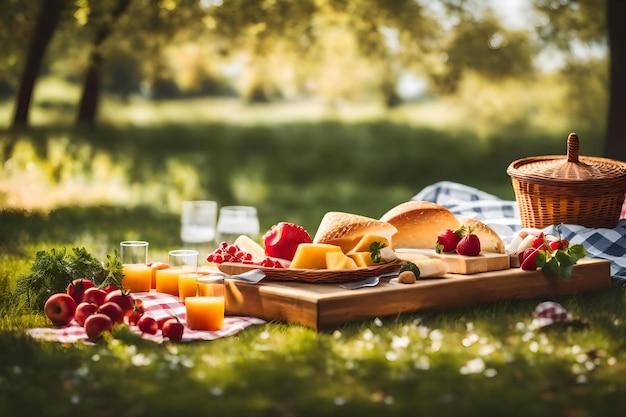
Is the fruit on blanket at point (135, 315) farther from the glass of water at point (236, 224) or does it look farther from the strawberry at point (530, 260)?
the strawberry at point (530, 260)

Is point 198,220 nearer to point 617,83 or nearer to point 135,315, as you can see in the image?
point 135,315

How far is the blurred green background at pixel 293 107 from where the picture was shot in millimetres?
11578

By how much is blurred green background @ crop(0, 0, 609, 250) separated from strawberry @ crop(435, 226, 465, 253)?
450 centimetres

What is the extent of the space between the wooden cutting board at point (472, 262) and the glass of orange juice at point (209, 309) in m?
1.07

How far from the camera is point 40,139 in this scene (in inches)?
501

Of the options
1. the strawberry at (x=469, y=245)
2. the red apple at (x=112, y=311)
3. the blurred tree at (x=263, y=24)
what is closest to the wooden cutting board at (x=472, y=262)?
the strawberry at (x=469, y=245)

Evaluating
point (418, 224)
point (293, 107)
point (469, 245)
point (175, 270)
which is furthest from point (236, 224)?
point (293, 107)

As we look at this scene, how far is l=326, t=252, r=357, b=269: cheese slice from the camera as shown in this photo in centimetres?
436

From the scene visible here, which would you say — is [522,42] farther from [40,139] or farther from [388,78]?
[40,139]

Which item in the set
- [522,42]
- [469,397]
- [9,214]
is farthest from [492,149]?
[469,397]

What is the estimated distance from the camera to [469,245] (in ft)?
15.3

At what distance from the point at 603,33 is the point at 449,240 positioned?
30.4ft

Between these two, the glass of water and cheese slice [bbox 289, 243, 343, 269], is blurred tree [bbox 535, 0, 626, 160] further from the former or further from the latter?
cheese slice [bbox 289, 243, 343, 269]

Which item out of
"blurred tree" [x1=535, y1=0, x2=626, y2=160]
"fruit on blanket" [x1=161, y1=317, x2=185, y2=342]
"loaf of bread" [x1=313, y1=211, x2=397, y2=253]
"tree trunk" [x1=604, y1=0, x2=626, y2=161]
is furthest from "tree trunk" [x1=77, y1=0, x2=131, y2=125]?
"fruit on blanket" [x1=161, y1=317, x2=185, y2=342]
